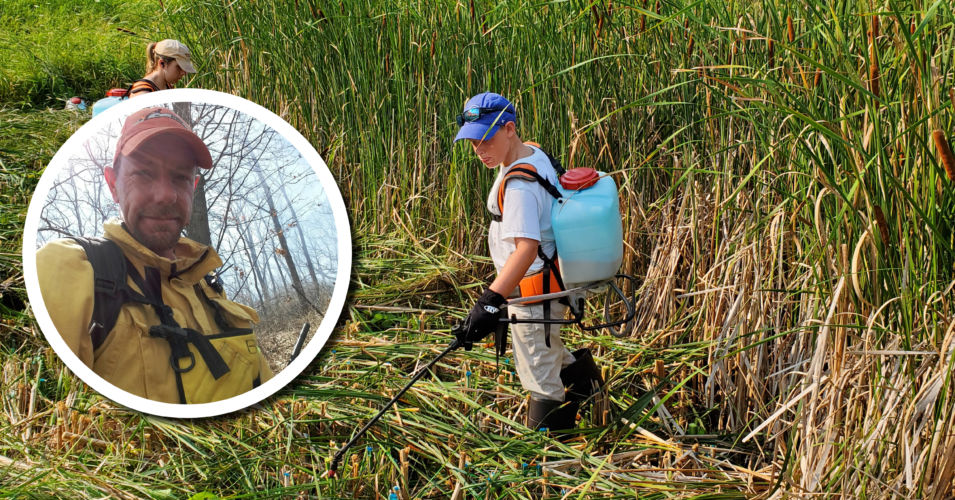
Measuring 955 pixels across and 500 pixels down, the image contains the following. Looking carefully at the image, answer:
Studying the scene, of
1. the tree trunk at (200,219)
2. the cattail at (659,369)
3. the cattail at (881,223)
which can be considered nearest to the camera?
the cattail at (881,223)

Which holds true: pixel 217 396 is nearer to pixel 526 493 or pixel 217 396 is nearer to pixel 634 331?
pixel 526 493

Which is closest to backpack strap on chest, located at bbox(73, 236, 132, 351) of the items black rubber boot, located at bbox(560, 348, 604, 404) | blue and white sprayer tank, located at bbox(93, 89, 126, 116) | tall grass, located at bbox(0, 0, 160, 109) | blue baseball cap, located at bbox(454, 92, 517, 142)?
blue baseball cap, located at bbox(454, 92, 517, 142)

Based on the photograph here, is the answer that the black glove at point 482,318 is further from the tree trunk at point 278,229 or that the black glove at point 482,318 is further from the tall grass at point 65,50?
the tall grass at point 65,50

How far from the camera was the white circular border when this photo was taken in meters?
2.25

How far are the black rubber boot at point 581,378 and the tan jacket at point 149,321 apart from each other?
46.5 inches

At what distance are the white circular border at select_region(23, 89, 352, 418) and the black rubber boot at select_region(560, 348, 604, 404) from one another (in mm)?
1022

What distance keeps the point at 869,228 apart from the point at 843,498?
682mm

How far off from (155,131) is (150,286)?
1.32 feet

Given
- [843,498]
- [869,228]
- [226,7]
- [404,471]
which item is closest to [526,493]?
[404,471]

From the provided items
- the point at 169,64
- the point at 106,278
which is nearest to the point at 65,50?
the point at 169,64

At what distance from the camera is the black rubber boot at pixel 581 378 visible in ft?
10.2

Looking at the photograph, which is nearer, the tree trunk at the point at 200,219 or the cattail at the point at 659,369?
the tree trunk at the point at 200,219

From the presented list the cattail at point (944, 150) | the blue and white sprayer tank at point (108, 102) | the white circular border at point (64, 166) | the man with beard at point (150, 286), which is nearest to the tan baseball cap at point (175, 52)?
the blue and white sprayer tank at point (108, 102)

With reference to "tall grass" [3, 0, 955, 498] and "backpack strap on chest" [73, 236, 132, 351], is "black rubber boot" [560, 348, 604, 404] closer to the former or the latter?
"tall grass" [3, 0, 955, 498]
